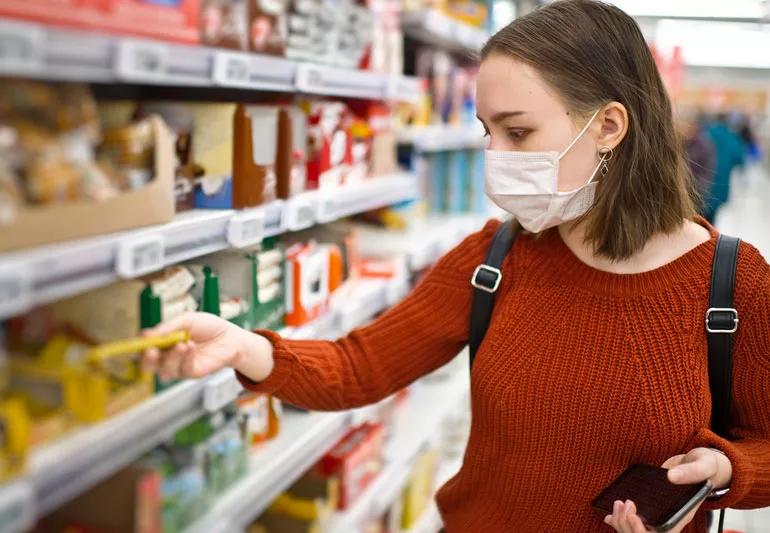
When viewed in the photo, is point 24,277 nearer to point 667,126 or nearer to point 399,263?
point 667,126

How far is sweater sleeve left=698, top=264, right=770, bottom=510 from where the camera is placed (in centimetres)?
149

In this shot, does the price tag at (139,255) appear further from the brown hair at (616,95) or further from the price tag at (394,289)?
the price tag at (394,289)

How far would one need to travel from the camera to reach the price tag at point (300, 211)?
1988mm

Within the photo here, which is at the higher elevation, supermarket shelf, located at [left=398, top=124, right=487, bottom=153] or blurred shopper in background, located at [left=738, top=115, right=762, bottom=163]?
blurred shopper in background, located at [left=738, top=115, right=762, bottom=163]

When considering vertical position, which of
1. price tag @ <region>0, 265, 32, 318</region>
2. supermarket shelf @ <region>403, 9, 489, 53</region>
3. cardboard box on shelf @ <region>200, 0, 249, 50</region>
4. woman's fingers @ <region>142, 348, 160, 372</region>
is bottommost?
woman's fingers @ <region>142, 348, 160, 372</region>

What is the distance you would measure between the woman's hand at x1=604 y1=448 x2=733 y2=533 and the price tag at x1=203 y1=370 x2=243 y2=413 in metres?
0.75

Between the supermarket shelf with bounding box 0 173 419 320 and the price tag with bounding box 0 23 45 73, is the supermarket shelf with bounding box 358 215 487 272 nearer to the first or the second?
the supermarket shelf with bounding box 0 173 419 320

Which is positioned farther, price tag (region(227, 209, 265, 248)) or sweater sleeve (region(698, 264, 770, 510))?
price tag (region(227, 209, 265, 248))

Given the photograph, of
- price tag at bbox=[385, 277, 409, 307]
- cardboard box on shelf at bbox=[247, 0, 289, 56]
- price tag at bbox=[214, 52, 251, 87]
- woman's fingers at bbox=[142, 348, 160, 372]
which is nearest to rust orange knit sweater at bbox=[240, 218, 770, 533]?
woman's fingers at bbox=[142, 348, 160, 372]

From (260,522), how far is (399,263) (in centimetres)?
101

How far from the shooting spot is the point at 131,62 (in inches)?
50.0

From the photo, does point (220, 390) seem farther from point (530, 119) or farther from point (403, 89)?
point (403, 89)

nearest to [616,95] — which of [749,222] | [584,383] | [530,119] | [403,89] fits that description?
[530,119]

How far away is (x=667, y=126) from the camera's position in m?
1.65
